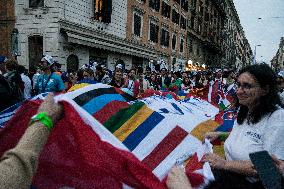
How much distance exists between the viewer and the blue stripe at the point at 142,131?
8.61ft

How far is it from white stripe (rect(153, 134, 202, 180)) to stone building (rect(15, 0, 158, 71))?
1558 cm

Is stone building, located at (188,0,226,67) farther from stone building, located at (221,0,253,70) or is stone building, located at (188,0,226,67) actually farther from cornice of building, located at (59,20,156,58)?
cornice of building, located at (59,20,156,58)

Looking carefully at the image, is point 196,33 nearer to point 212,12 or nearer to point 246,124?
point 212,12

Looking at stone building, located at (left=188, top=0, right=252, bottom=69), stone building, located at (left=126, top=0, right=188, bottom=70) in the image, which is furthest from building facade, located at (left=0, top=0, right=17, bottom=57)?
stone building, located at (left=188, top=0, right=252, bottom=69)

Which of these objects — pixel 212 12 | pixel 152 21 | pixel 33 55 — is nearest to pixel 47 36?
pixel 33 55

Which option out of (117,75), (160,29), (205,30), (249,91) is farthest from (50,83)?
(205,30)

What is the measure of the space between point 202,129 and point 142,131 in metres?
0.80

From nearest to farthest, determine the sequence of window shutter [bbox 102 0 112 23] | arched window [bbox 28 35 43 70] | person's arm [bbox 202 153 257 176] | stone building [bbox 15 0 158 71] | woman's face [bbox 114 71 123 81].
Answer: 1. person's arm [bbox 202 153 257 176]
2. woman's face [bbox 114 71 123 81]
3. stone building [bbox 15 0 158 71]
4. arched window [bbox 28 35 43 70]
5. window shutter [bbox 102 0 112 23]

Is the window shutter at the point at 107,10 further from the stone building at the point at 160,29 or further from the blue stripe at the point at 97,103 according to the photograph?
the blue stripe at the point at 97,103

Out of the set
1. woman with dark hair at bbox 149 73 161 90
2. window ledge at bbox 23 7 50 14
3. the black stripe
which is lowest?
woman with dark hair at bbox 149 73 161 90

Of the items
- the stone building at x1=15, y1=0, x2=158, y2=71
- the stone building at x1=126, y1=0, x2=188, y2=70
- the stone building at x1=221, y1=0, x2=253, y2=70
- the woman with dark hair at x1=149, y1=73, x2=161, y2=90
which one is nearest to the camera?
the woman with dark hair at x1=149, y1=73, x2=161, y2=90

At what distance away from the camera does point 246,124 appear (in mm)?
2670

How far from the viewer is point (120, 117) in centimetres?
273

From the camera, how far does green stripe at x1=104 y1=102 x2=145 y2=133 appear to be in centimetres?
263
